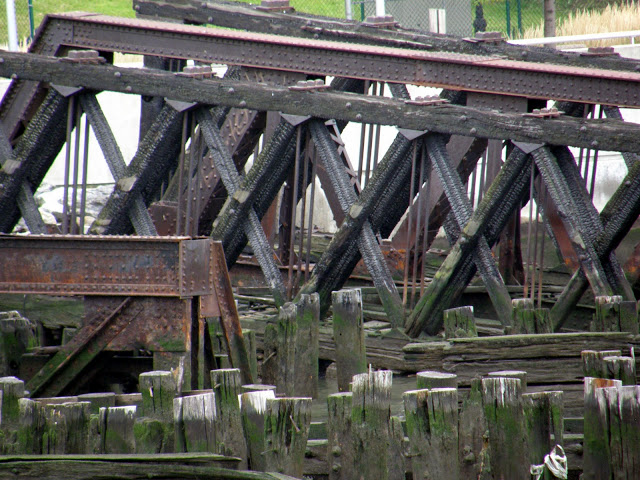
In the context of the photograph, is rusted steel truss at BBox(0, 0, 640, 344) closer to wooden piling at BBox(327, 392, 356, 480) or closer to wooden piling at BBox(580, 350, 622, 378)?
wooden piling at BBox(327, 392, 356, 480)

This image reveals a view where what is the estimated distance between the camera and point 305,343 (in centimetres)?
805

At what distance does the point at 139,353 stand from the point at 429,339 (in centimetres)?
244

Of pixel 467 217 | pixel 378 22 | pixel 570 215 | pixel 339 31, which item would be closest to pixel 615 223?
pixel 570 215

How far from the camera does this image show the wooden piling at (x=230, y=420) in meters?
6.22

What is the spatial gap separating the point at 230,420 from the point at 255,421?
0.34 meters

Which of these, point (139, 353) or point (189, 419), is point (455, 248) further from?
point (189, 419)

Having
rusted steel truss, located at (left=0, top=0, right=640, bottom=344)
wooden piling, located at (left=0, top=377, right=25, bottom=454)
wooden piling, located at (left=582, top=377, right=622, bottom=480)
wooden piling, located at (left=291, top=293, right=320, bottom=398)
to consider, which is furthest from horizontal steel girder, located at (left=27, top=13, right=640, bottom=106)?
wooden piling, located at (left=0, top=377, right=25, bottom=454)

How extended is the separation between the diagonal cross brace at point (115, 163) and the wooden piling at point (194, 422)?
4405mm

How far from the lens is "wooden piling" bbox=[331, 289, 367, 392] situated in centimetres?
775

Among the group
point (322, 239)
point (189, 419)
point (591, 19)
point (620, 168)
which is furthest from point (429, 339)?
point (591, 19)

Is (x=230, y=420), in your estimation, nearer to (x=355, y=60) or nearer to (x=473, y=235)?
(x=473, y=235)

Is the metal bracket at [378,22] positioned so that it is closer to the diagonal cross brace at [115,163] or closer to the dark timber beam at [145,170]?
the dark timber beam at [145,170]

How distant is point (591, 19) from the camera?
25.1m

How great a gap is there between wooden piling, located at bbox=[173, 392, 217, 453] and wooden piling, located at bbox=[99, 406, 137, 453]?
29 cm
